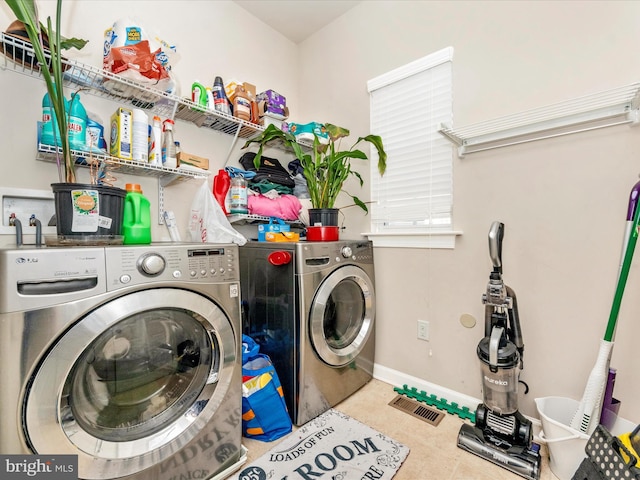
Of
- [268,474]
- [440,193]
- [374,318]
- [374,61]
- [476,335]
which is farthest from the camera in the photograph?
[374,61]

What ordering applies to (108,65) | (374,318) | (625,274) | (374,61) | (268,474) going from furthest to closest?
(374,61) → (374,318) → (108,65) → (268,474) → (625,274)

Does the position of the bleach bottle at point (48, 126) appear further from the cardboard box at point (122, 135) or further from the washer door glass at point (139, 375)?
the washer door glass at point (139, 375)

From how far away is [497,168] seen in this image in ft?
5.02

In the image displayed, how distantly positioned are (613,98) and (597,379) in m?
1.14

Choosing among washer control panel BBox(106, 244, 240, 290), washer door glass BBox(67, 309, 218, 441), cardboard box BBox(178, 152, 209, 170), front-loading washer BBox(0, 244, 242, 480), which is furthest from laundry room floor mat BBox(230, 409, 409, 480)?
cardboard box BBox(178, 152, 209, 170)

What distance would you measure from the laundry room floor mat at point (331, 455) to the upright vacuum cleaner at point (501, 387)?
380 millimetres

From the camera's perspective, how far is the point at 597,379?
1.12 m

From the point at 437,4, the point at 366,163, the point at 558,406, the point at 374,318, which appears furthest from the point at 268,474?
the point at 437,4

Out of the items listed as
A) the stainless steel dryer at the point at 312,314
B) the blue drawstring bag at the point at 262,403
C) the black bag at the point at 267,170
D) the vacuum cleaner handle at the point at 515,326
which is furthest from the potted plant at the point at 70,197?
the vacuum cleaner handle at the point at 515,326

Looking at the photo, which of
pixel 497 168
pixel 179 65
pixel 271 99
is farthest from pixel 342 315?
pixel 179 65

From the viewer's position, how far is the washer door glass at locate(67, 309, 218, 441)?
2.86ft

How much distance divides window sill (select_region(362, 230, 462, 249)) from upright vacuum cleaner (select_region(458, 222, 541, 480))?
433mm

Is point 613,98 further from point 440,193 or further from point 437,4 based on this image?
point 437,4

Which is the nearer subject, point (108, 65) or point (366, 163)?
point (108, 65)
